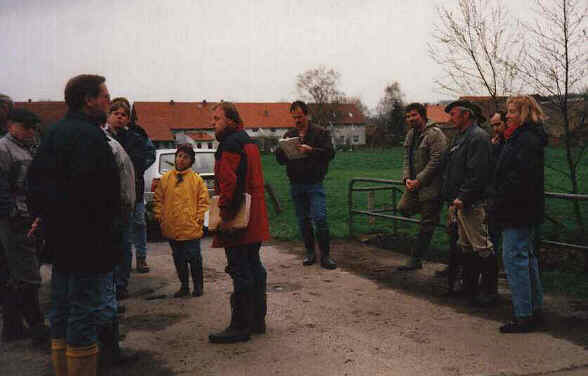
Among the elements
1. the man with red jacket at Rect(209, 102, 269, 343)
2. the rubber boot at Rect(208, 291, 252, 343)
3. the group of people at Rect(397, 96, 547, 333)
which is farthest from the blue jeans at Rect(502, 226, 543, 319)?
the rubber boot at Rect(208, 291, 252, 343)

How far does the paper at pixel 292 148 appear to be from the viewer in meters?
7.32

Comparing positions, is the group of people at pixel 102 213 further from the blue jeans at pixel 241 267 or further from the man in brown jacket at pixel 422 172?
the man in brown jacket at pixel 422 172

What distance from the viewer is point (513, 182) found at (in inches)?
181

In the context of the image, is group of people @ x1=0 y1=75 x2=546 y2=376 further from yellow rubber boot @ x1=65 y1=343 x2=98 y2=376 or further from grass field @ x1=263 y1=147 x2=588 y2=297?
grass field @ x1=263 y1=147 x2=588 y2=297

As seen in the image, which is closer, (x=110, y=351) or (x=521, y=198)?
(x=110, y=351)

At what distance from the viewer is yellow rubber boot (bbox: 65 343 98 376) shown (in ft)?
10.6

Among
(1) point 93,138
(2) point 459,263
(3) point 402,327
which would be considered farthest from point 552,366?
(1) point 93,138

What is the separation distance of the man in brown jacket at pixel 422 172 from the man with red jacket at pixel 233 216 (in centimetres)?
269

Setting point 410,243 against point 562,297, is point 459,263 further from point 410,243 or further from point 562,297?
point 410,243

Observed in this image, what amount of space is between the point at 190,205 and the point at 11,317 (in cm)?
208

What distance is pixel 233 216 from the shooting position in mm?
4453

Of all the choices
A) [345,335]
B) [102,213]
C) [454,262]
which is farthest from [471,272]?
[102,213]

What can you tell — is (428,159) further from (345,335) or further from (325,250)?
(345,335)

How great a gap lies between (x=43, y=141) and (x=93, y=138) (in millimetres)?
320
